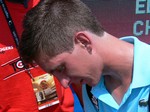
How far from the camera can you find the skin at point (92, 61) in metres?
1.02

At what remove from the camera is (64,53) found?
39.9 inches

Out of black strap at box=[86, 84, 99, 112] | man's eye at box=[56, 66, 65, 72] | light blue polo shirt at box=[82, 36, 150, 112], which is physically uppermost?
man's eye at box=[56, 66, 65, 72]

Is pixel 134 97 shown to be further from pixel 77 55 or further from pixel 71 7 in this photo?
pixel 71 7

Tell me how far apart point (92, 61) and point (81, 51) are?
0.05 meters

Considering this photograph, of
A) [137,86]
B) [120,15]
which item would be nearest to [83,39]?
[137,86]

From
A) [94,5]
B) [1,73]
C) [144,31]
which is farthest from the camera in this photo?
[144,31]

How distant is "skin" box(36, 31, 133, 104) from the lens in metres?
1.02

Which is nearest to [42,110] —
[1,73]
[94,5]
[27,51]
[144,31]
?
[1,73]

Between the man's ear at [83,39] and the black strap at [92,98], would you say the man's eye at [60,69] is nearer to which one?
the man's ear at [83,39]

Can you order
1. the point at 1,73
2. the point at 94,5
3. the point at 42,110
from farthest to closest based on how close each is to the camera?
the point at 94,5 < the point at 42,110 < the point at 1,73

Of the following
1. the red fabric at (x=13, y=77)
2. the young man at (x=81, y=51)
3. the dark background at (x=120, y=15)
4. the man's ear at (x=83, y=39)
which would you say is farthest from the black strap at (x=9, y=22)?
the dark background at (x=120, y=15)

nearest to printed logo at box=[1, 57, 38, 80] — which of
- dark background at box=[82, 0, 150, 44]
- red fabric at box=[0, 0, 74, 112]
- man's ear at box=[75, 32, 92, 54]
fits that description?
red fabric at box=[0, 0, 74, 112]

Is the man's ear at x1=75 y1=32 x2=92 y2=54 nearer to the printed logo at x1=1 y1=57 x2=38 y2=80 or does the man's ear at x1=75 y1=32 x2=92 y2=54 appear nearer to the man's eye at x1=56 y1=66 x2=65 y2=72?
the man's eye at x1=56 y1=66 x2=65 y2=72

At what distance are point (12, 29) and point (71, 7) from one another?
413mm
